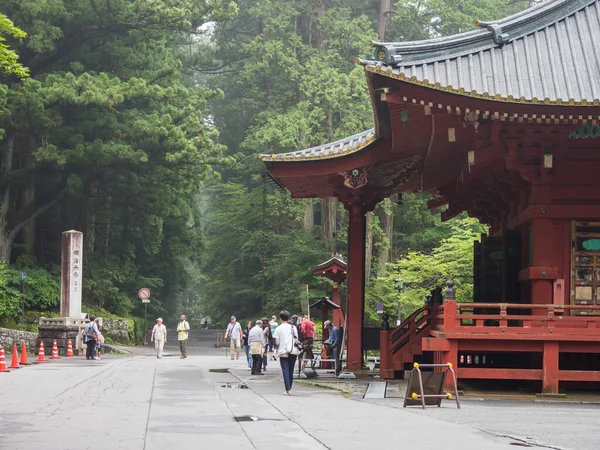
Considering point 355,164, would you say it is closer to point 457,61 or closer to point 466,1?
point 457,61

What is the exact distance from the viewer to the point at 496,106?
64.6 ft

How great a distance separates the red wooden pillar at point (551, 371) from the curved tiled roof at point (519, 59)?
204 inches

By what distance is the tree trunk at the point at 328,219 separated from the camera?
193ft

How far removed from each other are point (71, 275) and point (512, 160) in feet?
88.6

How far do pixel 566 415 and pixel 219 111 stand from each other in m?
57.2

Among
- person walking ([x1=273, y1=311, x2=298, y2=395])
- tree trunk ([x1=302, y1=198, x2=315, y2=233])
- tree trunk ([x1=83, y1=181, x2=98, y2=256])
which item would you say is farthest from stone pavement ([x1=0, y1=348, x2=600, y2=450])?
tree trunk ([x1=302, y1=198, x2=315, y2=233])

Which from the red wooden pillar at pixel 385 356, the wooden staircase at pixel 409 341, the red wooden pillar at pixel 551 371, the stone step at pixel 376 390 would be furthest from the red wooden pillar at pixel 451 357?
the red wooden pillar at pixel 385 356

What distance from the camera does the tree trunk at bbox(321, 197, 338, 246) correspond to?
5897cm

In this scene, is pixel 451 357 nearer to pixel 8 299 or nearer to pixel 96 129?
pixel 8 299

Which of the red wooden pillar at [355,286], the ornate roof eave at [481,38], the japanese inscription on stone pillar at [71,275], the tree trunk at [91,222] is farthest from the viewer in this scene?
the tree trunk at [91,222]

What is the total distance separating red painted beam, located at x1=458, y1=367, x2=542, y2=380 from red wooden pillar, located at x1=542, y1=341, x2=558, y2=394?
0.56 feet

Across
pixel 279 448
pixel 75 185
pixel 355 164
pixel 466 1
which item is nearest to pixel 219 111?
pixel 466 1

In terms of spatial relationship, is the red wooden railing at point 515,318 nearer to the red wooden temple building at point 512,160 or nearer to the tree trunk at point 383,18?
the red wooden temple building at point 512,160

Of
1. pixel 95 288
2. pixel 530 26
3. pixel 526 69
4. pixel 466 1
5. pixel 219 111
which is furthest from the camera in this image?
pixel 219 111
